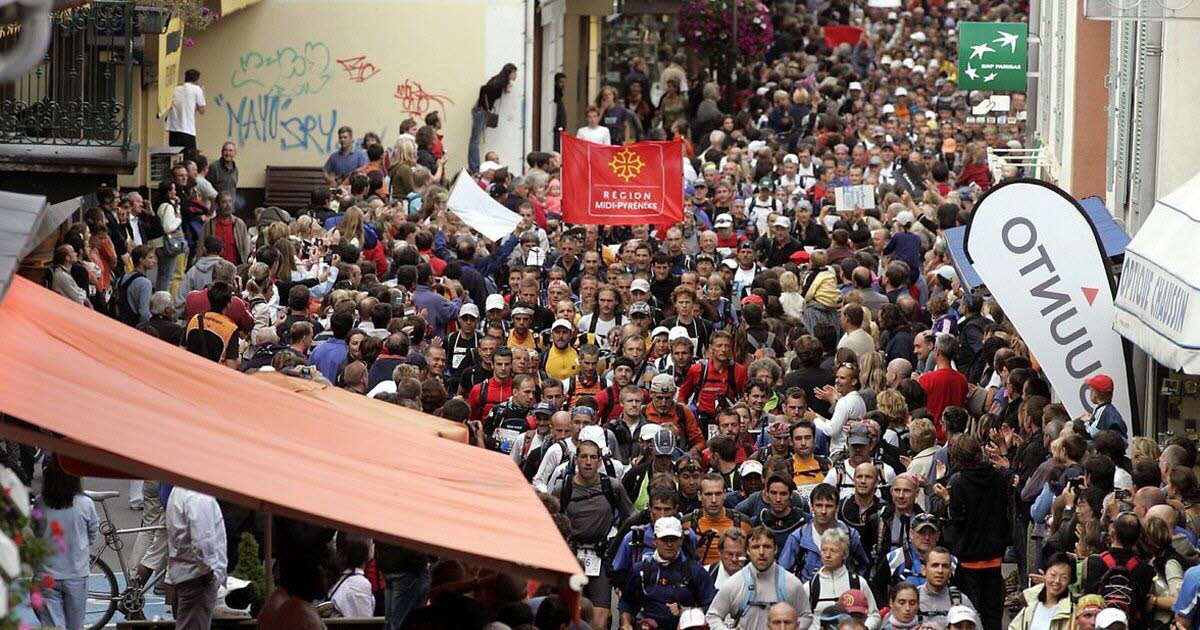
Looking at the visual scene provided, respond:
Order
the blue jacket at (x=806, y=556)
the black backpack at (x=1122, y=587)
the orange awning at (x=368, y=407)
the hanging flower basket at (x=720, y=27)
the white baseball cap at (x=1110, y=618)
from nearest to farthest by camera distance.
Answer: the orange awning at (x=368, y=407), the white baseball cap at (x=1110, y=618), the black backpack at (x=1122, y=587), the blue jacket at (x=806, y=556), the hanging flower basket at (x=720, y=27)

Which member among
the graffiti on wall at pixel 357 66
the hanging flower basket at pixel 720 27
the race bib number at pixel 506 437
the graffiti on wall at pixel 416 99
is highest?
the hanging flower basket at pixel 720 27

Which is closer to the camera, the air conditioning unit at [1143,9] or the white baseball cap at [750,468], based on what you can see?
the white baseball cap at [750,468]

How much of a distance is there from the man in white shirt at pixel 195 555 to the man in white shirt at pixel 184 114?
572 inches

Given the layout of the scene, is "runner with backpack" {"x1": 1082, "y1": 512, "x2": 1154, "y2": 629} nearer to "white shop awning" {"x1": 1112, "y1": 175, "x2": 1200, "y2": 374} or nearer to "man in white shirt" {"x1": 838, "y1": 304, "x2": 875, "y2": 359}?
"white shop awning" {"x1": 1112, "y1": 175, "x2": 1200, "y2": 374}

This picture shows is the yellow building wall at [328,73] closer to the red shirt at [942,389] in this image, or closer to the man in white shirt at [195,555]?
the red shirt at [942,389]

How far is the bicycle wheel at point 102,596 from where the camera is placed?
504 inches

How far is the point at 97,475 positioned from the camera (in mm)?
9117

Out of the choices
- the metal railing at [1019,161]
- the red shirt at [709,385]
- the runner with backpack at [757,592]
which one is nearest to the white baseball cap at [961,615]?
the runner with backpack at [757,592]

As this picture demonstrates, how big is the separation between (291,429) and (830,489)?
15.4 feet

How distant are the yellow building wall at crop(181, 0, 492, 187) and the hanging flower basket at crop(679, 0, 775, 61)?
9.93 m

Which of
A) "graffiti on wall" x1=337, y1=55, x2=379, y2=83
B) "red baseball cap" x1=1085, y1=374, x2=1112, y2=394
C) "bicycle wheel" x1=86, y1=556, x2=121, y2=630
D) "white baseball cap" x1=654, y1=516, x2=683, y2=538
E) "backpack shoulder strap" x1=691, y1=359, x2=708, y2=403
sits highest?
"graffiti on wall" x1=337, y1=55, x2=379, y2=83

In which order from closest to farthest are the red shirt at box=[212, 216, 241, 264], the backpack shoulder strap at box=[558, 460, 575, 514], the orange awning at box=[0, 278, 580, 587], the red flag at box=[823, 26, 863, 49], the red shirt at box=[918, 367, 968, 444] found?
the orange awning at box=[0, 278, 580, 587] → the backpack shoulder strap at box=[558, 460, 575, 514] → the red shirt at box=[918, 367, 968, 444] → the red shirt at box=[212, 216, 241, 264] → the red flag at box=[823, 26, 863, 49]

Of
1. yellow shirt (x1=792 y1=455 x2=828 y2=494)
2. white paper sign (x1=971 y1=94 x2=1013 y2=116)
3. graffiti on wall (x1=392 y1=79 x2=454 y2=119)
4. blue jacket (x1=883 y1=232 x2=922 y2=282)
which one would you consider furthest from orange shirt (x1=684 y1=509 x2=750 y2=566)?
white paper sign (x1=971 y1=94 x2=1013 y2=116)

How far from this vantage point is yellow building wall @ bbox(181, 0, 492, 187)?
30.0 metres
